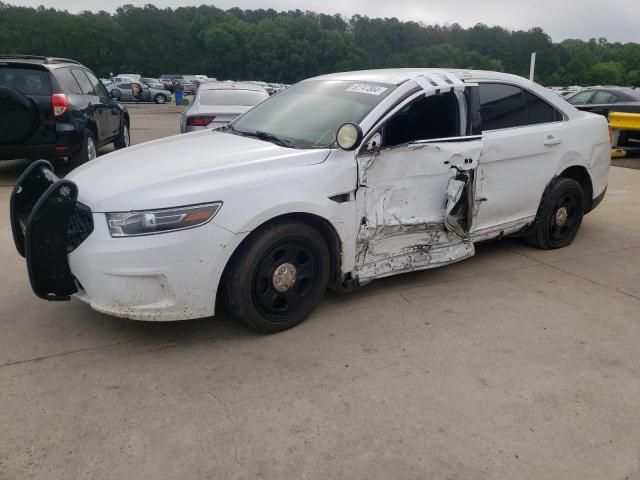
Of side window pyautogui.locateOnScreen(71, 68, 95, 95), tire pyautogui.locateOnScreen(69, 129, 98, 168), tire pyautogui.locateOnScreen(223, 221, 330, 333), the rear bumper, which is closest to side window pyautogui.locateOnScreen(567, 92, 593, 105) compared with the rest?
side window pyautogui.locateOnScreen(71, 68, 95, 95)

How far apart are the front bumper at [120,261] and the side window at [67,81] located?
5.15m

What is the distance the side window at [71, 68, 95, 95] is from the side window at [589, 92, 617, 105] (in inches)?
438

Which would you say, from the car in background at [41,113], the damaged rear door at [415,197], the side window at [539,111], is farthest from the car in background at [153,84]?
the damaged rear door at [415,197]

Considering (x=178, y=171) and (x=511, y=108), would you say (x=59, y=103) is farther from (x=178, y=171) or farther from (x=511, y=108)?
(x=511, y=108)

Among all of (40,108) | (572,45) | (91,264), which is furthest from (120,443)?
(572,45)

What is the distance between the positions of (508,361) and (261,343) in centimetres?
144

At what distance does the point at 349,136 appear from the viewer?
3244mm

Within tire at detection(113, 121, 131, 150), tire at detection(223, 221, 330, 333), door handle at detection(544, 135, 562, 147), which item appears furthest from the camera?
tire at detection(113, 121, 131, 150)

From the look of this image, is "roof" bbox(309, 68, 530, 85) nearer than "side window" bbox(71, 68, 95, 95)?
Yes

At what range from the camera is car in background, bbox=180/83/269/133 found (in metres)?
7.84

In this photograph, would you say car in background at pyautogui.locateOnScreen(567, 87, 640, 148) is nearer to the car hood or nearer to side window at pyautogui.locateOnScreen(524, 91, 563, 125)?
side window at pyautogui.locateOnScreen(524, 91, 563, 125)

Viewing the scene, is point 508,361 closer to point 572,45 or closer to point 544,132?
point 544,132

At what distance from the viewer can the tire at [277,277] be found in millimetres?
3080

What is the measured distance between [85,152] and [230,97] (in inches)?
93.6
